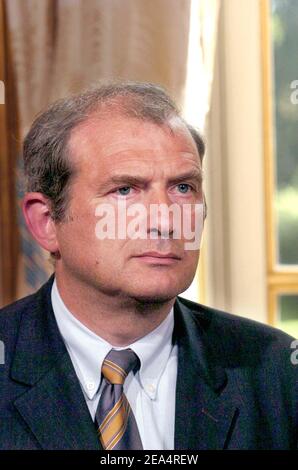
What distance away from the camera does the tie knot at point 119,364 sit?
1067 mm

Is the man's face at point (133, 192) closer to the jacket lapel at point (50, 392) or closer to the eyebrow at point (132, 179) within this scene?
the eyebrow at point (132, 179)

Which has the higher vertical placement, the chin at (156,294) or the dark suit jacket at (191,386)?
the chin at (156,294)

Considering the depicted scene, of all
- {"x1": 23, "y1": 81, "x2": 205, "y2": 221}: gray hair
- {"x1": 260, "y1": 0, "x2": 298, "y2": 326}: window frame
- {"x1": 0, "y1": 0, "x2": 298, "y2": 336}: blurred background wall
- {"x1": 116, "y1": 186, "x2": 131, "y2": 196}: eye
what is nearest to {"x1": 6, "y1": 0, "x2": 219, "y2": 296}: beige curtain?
{"x1": 0, "y1": 0, "x2": 298, "y2": 336}: blurred background wall

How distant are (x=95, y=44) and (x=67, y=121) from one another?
0.38 metres

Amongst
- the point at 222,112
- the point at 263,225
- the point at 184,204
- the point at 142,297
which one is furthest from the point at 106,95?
the point at 263,225

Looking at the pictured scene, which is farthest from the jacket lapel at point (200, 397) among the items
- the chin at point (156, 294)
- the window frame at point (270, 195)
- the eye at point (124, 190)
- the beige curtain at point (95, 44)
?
the beige curtain at point (95, 44)

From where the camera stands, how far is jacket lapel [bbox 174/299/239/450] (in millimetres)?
1051

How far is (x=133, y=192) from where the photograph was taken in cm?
105

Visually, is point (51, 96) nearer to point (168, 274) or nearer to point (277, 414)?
point (168, 274)

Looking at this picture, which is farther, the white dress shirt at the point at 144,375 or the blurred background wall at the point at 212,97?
the blurred background wall at the point at 212,97
